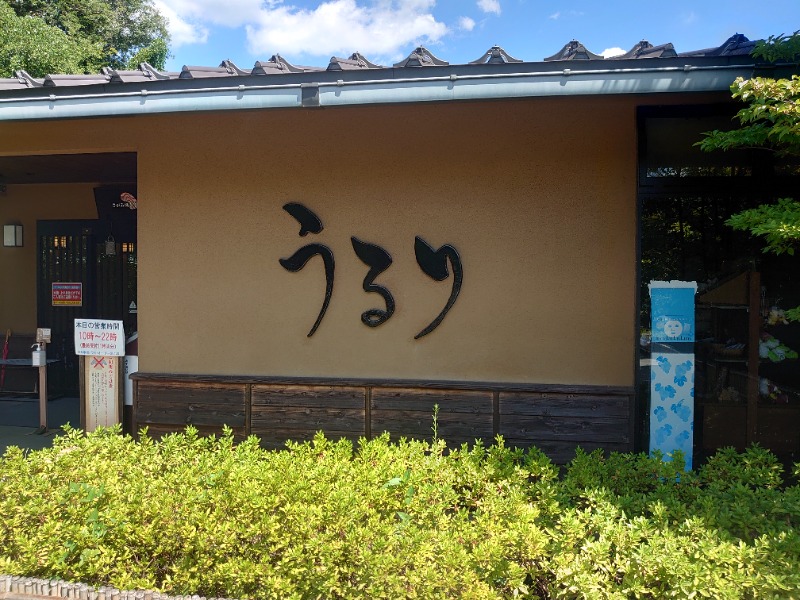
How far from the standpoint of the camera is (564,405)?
16.1 feet

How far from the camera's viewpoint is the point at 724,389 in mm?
4914

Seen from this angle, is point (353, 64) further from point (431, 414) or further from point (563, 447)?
point (563, 447)

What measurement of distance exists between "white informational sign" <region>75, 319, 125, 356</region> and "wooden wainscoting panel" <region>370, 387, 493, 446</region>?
249cm

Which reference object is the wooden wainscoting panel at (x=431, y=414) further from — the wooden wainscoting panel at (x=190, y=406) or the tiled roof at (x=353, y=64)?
the tiled roof at (x=353, y=64)

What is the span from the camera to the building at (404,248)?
188 inches

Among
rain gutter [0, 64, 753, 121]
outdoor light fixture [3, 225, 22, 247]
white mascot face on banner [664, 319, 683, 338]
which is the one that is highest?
rain gutter [0, 64, 753, 121]

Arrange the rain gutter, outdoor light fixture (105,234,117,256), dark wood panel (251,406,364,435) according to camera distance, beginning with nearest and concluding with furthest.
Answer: the rain gutter, dark wood panel (251,406,364,435), outdoor light fixture (105,234,117,256)

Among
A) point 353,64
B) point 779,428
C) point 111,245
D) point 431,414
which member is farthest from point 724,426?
point 111,245

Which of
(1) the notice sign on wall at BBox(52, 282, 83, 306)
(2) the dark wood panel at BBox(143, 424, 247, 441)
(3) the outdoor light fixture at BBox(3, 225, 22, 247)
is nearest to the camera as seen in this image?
(2) the dark wood panel at BBox(143, 424, 247, 441)

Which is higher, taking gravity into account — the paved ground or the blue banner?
the blue banner

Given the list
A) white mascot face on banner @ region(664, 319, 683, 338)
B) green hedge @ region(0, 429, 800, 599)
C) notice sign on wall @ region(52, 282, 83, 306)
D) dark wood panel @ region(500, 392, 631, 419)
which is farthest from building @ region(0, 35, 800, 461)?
notice sign on wall @ region(52, 282, 83, 306)

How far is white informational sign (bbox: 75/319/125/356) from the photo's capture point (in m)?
5.66

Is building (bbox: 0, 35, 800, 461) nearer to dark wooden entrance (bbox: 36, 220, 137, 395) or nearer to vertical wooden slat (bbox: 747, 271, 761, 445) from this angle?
vertical wooden slat (bbox: 747, 271, 761, 445)

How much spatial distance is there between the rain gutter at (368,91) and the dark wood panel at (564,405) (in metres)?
2.35
